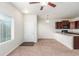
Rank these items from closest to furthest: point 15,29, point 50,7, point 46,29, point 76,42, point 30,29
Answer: point 50,7 < point 76,42 < point 15,29 < point 30,29 < point 46,29

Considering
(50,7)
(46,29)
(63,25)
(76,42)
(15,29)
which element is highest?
(50,7)

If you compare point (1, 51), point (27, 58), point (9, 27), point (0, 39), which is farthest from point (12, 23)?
point (27, 58)

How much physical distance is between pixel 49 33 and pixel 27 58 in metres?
12.8

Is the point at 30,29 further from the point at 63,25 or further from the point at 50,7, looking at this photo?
the point at 63,25

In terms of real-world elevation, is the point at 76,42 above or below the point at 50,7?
below

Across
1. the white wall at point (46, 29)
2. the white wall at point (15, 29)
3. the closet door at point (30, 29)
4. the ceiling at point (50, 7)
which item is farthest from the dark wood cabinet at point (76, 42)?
the white wall at point (46, 29)

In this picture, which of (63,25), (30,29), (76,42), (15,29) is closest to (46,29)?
(63,25)

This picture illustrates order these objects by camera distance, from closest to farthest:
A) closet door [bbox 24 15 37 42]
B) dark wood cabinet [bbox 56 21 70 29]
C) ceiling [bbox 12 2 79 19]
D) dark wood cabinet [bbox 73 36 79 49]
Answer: ceiling [bbox 12 2 79 19]
dark wood cabinet [bbox 73 36 79 49]
closet door [bbox 24 15 37 42]
dark wood cabinet [bbox 56 21 70 29]

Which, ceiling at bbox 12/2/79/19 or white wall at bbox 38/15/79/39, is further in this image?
white wall at bbox 38/15/79/39

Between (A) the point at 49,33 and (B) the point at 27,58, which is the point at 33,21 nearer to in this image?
(A) the point at 49,33

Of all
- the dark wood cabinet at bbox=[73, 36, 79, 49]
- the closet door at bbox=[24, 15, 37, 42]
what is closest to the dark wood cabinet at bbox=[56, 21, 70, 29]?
the closet door at bbox=[24, 15, 37, 42]

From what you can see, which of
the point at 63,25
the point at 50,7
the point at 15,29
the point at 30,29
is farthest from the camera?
the point at 63,25

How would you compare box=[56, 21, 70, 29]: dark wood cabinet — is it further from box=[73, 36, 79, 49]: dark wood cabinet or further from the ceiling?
box=[73, 36, 79, 49]: dark wood cabinet

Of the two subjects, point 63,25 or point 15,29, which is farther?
point 63,25
